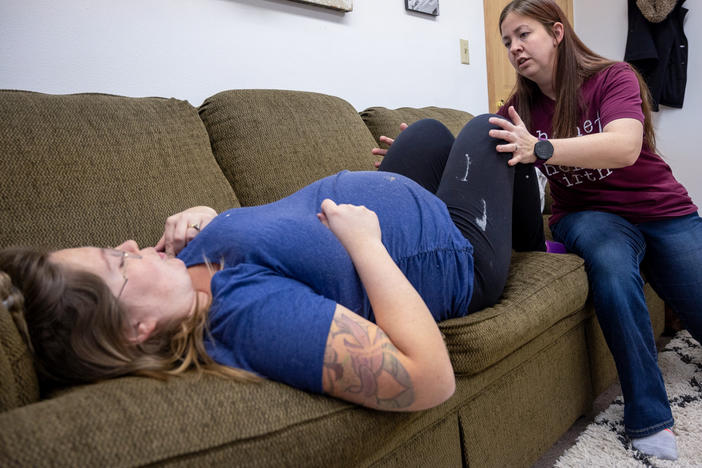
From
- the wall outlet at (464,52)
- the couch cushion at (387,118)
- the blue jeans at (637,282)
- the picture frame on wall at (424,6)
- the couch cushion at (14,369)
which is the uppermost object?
the picture frame on wall at (424,6)

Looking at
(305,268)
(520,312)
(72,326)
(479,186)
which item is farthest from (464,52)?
(72,326)

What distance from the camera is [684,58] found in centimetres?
348

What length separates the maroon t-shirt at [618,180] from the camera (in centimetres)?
146

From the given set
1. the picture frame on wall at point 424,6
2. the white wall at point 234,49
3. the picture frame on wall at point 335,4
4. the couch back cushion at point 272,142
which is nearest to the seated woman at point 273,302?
the couch back cushion at point 272,142

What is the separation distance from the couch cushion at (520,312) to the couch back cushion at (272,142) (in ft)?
2.14

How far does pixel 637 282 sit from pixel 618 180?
347 mm

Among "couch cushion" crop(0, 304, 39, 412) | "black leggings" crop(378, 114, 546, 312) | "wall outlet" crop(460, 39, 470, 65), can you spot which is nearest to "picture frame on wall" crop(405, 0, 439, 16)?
"wall outlet" crop(460, 39, 470, 65)

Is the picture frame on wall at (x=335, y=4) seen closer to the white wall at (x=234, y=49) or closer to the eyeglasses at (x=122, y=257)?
the white wall at (x=234, y=49)

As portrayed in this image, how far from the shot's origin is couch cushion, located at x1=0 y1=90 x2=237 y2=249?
1022 mm

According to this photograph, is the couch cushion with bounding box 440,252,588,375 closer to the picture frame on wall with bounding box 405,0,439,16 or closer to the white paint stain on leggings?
the white paint stain on leggings

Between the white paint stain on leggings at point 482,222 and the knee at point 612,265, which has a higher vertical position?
the white paint stain on leggings at point 482,222

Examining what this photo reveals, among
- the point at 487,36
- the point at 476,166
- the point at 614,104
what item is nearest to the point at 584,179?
the point at 614,104

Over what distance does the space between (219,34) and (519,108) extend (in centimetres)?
105

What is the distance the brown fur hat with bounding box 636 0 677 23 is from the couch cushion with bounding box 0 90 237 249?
342cm
